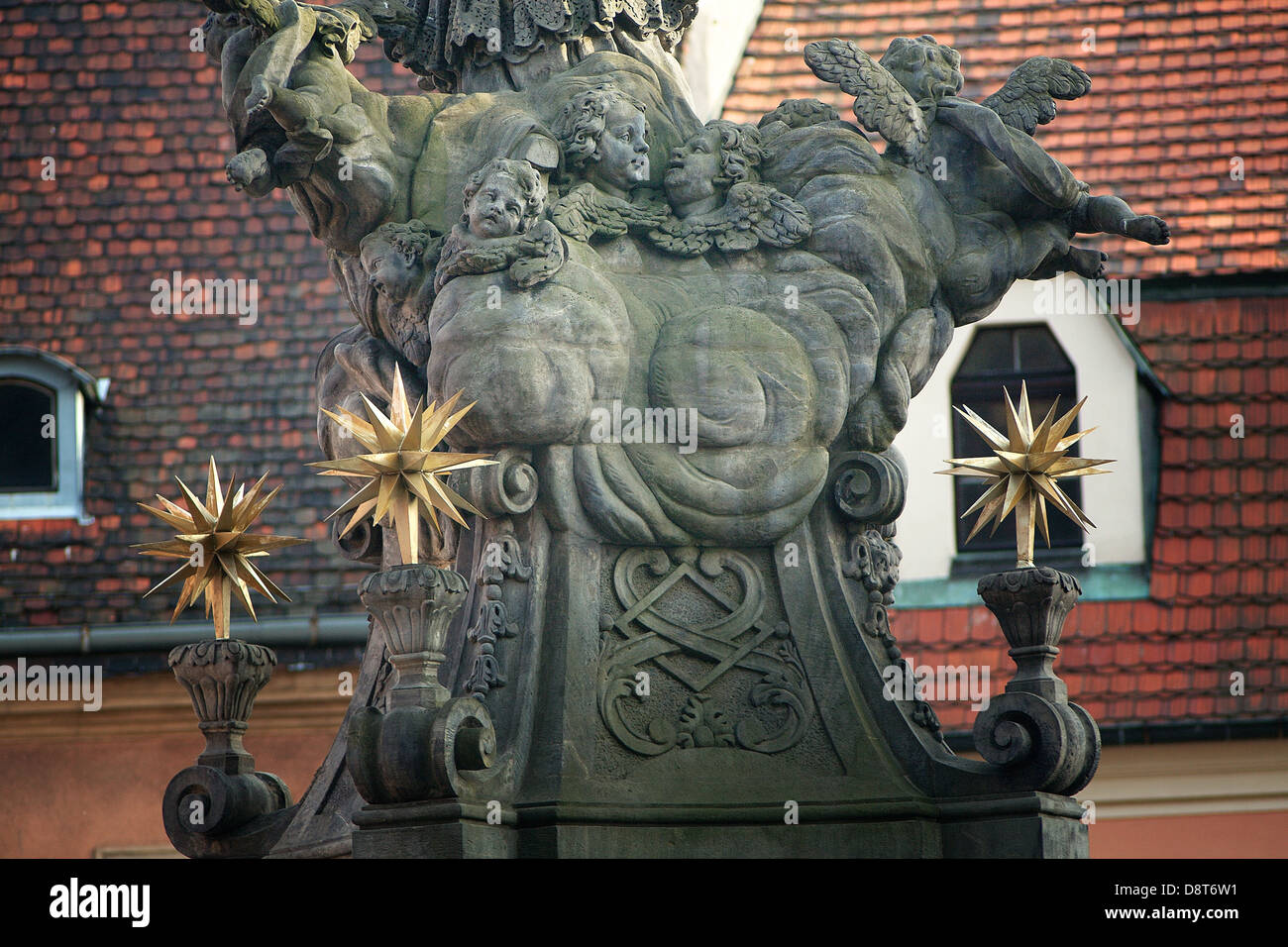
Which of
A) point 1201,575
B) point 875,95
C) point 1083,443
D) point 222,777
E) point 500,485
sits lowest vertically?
point 222,777

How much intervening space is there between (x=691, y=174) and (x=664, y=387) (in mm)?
614

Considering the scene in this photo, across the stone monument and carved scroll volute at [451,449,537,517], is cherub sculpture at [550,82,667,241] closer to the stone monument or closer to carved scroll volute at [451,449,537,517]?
the stone monument

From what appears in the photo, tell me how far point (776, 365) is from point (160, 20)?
1114 cm

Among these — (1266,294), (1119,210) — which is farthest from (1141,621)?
(1119,210)

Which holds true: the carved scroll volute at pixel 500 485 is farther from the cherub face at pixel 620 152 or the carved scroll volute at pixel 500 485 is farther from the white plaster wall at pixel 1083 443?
the white plaster wall at pixel 1083 443

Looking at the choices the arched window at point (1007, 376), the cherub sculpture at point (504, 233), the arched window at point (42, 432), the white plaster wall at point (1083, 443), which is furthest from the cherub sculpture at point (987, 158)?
the arched window at point (42, 432)

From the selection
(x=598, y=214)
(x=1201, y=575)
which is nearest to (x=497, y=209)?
(x=598, y=214)

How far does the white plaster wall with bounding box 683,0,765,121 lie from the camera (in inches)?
588

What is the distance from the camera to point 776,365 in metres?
5.23

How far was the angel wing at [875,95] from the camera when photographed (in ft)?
17.9

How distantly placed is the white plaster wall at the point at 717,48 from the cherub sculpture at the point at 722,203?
367 inches

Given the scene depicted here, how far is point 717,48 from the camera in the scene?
50.2 ft

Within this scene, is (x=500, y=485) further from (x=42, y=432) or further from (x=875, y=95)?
(x=42, y=432)

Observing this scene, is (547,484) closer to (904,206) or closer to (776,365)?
(776,365)
